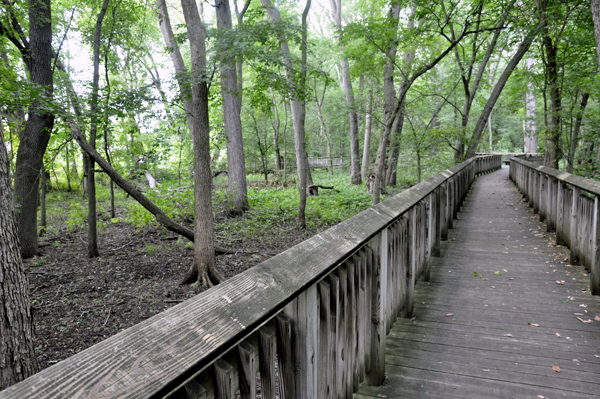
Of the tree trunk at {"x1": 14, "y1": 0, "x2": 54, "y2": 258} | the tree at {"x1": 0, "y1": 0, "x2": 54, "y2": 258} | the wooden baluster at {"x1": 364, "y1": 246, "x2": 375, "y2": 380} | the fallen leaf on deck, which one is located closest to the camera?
the wooden baluster at {"x1": 364, "y1": 246, "x2": 375, "y2": 380}

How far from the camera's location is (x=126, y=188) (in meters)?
7.11

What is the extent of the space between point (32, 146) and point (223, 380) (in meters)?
9.03

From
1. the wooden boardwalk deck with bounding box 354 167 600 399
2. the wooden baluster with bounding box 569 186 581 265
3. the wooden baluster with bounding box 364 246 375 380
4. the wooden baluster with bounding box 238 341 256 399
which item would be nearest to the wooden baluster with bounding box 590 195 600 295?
the wooden boardwalk deck with bounding box 354 167 600 399

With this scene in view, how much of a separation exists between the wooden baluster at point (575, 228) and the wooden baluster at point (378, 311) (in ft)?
12.3

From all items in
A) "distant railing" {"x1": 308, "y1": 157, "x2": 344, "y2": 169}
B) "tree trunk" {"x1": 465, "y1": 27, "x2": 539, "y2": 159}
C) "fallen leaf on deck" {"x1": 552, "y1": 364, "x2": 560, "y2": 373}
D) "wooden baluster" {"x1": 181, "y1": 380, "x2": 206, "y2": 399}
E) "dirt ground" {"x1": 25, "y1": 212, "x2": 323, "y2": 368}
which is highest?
"tree trunk" {"x1": 465, "y1": 27, "x2": 539, "y2": 159}

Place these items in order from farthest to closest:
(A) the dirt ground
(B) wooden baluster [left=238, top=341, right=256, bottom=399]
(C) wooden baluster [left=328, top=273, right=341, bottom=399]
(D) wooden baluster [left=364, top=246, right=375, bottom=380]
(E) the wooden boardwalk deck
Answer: (A) the dirt ground < (E) the wooden boardwalk deck < (D) wooden baluster [left=364, top=246, right=375, bottom=380] < (C) wooden baluster [left=328, top=273, right=341, bottom=399] < (B) wooden baluster [left=238, top=341, right=256, bottom=399]

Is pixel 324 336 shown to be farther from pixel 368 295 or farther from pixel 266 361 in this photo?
pixel 368 295

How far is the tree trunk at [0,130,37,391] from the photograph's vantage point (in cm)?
272

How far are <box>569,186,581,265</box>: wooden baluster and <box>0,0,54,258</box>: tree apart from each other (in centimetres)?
945

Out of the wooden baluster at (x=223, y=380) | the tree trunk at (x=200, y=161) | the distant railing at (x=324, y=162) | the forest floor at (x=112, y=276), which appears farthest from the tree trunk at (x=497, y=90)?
the distant railing at (x=324, y=162)

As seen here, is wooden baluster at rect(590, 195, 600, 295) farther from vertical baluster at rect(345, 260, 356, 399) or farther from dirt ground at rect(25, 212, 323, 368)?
dirt ground at rect(25, 212, 323, 368)

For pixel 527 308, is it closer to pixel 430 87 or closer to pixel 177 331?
pixel 177 331

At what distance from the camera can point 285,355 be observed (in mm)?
1414

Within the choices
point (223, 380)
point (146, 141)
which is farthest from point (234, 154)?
point (223, 380)
